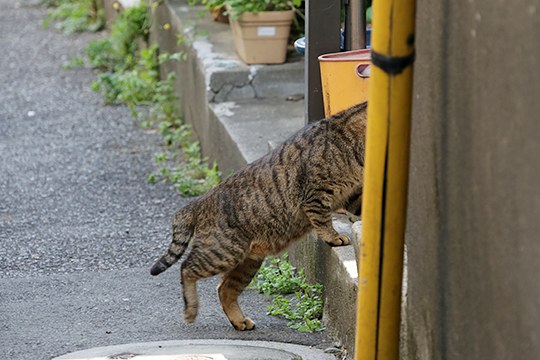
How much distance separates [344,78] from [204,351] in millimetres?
1434

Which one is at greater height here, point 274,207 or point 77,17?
point 274,207

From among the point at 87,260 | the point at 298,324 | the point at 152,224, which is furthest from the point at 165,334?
the point at 152,224

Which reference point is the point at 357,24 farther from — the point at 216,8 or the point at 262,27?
the point at 216,8

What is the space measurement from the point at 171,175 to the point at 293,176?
2.92 m

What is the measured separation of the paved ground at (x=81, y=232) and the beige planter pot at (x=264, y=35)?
46.5 inches

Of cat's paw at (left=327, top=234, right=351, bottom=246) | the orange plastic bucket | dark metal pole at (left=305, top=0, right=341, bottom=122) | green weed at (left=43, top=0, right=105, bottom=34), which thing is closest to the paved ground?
cat's paw at (left=327, top=234, right=351, bottom=246)

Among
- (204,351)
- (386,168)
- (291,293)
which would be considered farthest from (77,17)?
(386,168)

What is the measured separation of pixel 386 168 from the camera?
2.50 m

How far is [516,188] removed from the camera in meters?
2.05

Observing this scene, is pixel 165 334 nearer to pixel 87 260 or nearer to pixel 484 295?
pixel 87 260

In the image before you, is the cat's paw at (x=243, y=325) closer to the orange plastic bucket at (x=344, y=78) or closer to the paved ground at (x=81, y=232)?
the paved ground at (x=81, y=232)

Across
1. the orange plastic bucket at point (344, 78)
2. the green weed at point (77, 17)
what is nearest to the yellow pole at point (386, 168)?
the orange plastic bucket at point (344, 78)

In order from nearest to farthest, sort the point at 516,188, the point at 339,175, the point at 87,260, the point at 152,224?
the point at 516,188 → the point at 339,175 → the point at 87,260 → the point at 152,224

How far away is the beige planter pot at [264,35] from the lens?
712 centimetres
